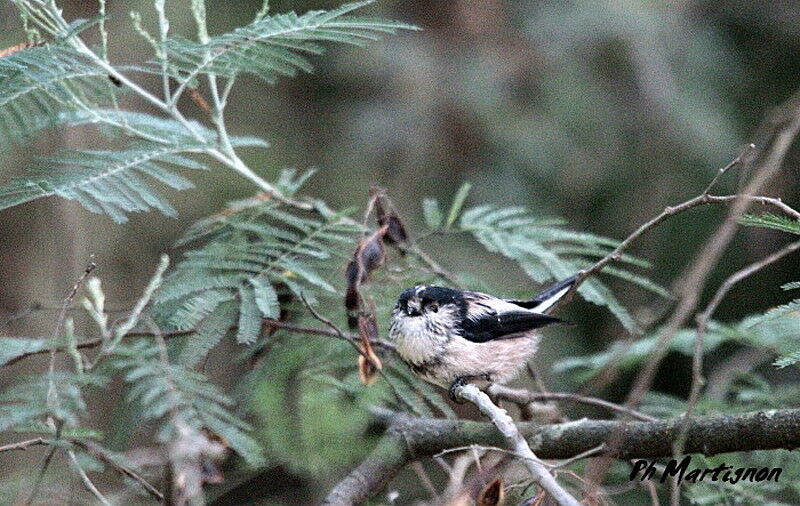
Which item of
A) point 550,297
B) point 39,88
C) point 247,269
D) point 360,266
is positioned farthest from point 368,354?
point 39,88

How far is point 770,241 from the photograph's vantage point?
22.2 feet

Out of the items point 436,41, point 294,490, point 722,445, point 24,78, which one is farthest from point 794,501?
point 436,41

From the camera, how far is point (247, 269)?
13.0 ft

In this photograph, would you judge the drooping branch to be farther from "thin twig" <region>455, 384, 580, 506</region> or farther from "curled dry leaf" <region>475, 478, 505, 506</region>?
"curled dry leaf" <region>475, 478, 505, 506</region>

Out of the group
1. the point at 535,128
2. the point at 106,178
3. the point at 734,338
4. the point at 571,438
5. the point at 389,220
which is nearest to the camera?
the point at 571,438

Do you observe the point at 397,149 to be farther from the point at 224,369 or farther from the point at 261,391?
the point at 261,391

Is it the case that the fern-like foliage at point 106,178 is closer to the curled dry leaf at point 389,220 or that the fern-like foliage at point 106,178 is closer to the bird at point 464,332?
the curled dry leaf at point 389,220

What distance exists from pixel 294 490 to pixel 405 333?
1.61 metres

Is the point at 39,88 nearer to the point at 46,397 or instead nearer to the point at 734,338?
the point at 46,397

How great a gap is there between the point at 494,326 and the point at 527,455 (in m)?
1.32

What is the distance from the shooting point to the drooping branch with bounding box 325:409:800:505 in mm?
2975

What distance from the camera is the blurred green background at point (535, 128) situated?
22.7 ft

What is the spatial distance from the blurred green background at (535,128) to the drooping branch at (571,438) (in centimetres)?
294

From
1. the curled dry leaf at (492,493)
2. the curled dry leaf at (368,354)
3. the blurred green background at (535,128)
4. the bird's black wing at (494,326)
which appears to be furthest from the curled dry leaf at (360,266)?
the blurred green background at (535,128)
